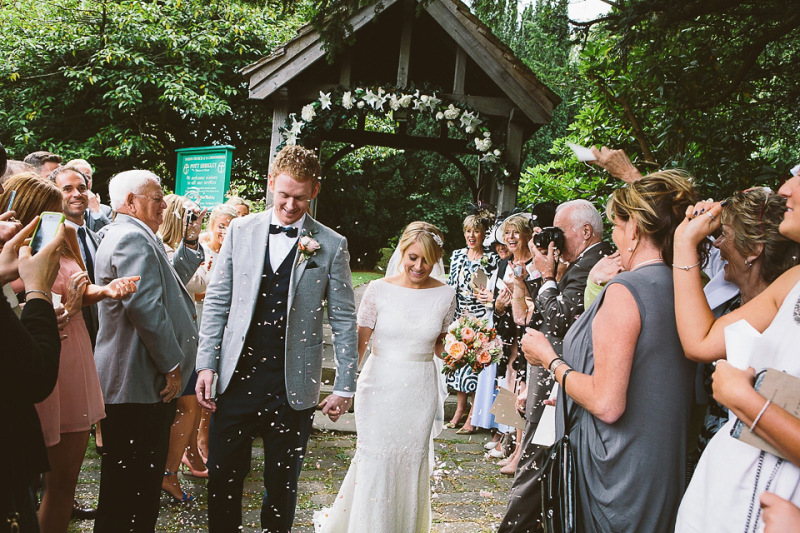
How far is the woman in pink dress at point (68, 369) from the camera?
8.86ft

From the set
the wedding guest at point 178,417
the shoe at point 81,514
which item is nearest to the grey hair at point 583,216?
the wedding guest at point 178,417

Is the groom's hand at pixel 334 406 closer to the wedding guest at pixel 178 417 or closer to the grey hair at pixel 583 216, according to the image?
the wedding guest at pixel 178 417

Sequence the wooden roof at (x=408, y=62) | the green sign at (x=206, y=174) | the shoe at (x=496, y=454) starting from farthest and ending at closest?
the green sign at (x=206, y=174)
the wooden roof at (x=408, y=62)
the shoe at (x=496, y=454)

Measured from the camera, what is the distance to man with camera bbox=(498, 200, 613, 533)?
3.29 m

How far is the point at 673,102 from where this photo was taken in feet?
15.5

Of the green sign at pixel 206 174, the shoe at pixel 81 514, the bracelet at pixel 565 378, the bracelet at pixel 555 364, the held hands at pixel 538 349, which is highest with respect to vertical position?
the green sign at pixel 206 174

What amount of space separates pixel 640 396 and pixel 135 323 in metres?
2.47

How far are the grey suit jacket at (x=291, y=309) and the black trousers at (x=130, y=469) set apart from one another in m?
0.47

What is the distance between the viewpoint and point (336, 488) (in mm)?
4523

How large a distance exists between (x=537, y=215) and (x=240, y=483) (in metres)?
2.62

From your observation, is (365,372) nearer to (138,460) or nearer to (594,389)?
(138,460)

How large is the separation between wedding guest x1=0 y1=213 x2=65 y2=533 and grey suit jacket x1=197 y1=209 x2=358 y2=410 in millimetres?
1248

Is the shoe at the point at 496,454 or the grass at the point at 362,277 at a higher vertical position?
the grass at the point at 362,277

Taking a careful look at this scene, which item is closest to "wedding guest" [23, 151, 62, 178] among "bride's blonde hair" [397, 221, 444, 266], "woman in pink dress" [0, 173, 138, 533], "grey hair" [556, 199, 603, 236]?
"woman in pink dress" [0, 173, 138, 533]
